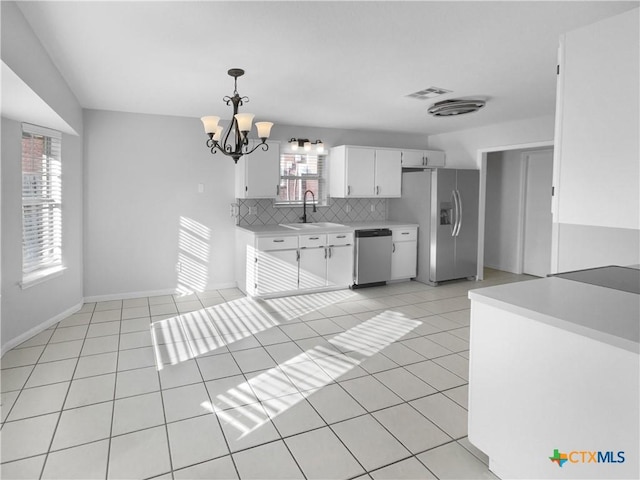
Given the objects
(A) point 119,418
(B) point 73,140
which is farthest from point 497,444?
(B) point 73,140

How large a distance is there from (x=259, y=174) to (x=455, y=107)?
8.22ft

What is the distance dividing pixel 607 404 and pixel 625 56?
1.32 meters

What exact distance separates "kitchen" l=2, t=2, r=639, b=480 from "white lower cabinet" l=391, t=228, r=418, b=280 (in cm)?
77

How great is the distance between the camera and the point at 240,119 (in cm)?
318

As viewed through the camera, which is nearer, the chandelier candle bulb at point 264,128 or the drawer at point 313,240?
the chandelier candle bulb at point 264,128

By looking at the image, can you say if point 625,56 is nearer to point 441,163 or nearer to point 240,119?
point 240,119

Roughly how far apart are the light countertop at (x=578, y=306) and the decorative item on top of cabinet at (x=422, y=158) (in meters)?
4.31

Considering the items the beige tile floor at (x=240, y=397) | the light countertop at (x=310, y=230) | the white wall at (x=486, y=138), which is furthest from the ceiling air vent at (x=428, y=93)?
the beige tile floor at (x=240, y=397)

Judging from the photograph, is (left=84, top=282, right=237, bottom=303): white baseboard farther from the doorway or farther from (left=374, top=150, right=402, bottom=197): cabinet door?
the doorway

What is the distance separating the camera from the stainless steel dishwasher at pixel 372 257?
5.60 metres

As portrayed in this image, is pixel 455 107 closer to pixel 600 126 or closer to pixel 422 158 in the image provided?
pixel 422 158

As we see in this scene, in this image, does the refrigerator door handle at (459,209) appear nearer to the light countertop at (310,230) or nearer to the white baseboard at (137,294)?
the light countertop at (310,230)

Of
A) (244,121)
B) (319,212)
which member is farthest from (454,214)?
(244,121)

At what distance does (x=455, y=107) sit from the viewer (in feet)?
14.4
